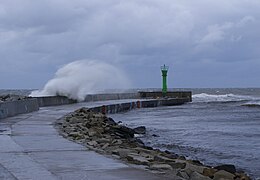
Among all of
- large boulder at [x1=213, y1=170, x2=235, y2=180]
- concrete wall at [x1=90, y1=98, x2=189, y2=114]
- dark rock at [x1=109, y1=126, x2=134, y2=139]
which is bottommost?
dark rock at [x1=109, y1=126, x2=134, y2=139]

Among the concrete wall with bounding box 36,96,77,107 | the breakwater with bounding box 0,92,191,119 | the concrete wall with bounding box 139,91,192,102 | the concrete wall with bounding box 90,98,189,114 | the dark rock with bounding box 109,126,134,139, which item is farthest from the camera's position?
the concrete wall with bounding box 139,91,192,102

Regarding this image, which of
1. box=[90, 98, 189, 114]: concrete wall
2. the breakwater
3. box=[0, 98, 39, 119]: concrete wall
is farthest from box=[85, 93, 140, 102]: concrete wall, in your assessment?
box=[0, 98, 39, 119]: concrete wall

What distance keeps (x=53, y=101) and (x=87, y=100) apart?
33.1 ft

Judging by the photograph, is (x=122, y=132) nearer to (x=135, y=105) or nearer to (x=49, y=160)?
(x=49, y=160)

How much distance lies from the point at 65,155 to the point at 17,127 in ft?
21.5

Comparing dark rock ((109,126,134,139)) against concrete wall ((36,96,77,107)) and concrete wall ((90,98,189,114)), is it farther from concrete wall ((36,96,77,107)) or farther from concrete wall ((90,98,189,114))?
concrete wall ((36,96,77,107))

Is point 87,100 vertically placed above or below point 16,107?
below

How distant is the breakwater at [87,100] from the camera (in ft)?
72.7

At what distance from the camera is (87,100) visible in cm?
4656

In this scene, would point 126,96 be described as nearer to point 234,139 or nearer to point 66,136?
point 234,139

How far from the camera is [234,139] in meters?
19.6

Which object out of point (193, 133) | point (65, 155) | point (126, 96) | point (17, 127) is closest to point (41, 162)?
point (65, 155)

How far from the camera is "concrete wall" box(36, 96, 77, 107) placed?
33.9 metres

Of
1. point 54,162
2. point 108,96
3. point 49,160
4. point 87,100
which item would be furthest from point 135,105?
point 54,162
